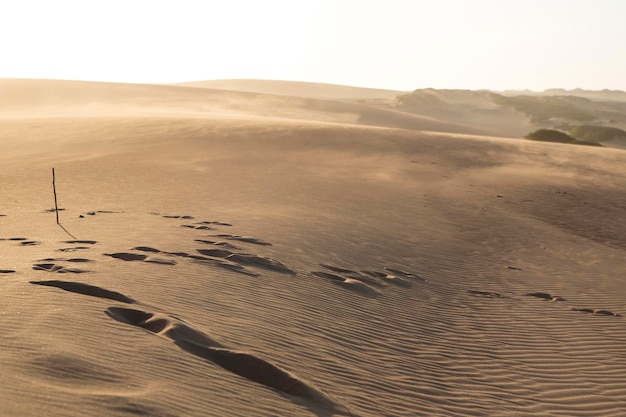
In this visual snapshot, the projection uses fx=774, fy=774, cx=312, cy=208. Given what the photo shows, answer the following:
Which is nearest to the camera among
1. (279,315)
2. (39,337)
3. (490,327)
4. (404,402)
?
(39,337)

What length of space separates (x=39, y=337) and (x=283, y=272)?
4922 millimetres

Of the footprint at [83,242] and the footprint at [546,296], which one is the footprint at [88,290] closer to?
the footprint at [83,242]

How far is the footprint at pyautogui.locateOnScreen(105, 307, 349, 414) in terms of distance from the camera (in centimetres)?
586

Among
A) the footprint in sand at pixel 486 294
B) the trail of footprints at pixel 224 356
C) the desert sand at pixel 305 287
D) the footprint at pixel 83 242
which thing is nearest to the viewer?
the desert sand at pixel 305 287

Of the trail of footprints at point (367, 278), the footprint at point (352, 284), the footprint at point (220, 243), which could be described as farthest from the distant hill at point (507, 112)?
the footprint at point (352, 284)

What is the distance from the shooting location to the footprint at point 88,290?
24.1ft

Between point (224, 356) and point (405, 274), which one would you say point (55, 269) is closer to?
point (224, 356)

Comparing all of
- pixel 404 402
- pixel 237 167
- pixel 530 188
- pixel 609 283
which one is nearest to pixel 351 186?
pixel 237 167

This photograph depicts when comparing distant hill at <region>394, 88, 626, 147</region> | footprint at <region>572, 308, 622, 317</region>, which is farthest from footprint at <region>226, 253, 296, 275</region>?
distant hill at <region>394, 88, 626, 147</region>

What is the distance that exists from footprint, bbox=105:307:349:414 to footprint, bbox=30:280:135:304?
45 centimetres

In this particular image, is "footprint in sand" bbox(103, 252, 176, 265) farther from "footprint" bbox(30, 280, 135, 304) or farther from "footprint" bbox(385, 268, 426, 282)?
"footprint" bbox(385, 268, 426, 282)

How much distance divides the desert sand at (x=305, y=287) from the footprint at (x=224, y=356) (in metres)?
0.02

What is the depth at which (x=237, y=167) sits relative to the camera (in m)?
22.3

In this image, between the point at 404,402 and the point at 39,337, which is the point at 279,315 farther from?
the point at 39,337
